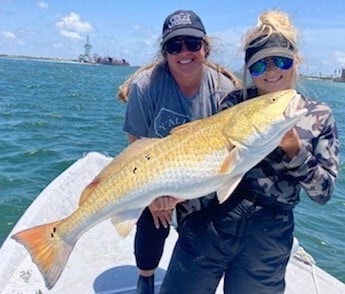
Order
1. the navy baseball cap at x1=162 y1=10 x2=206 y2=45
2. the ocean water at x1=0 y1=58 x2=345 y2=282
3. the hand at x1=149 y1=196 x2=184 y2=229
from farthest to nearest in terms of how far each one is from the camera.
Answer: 1. the ocean water at x1=0 y1=58 x2=345 y2=282
2. the navy baseball cap at x1=162 y1=10 x2=206 y2=45
3. the hand at x1=149 y1=196 x2=184 y2=229

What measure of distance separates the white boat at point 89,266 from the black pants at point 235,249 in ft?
4.10

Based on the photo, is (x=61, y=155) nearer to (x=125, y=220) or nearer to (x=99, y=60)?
(x=125, y=220)

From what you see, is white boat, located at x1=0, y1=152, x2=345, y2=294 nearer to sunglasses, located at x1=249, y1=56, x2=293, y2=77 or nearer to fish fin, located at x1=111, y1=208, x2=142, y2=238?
fish fin, located at x1=111, y1=208, x2=142, y2=238

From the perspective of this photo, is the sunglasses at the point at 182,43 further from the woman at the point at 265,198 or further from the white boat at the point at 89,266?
the white boat at the point at 89,266

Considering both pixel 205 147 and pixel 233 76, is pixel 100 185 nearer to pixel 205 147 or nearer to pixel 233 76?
pixel 205 147

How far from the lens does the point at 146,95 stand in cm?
320

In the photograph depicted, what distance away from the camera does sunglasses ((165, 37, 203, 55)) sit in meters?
3.01

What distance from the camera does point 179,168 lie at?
2.56 m

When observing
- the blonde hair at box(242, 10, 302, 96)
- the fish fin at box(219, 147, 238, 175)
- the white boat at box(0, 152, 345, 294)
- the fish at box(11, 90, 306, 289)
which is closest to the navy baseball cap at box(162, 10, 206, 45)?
the blonde hair at box(242, 10, 302, 96)

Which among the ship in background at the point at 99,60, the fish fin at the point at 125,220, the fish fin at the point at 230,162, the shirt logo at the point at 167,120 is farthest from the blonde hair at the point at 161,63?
the ship in background at the point at 99,60

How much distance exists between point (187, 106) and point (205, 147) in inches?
27.6

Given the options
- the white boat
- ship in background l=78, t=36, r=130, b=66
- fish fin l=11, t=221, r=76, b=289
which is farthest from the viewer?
ship in background l=78, t=36, r=130, b=66

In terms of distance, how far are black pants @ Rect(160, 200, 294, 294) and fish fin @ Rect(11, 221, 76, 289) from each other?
68 centimetres

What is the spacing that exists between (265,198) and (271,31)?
87 centimetres
